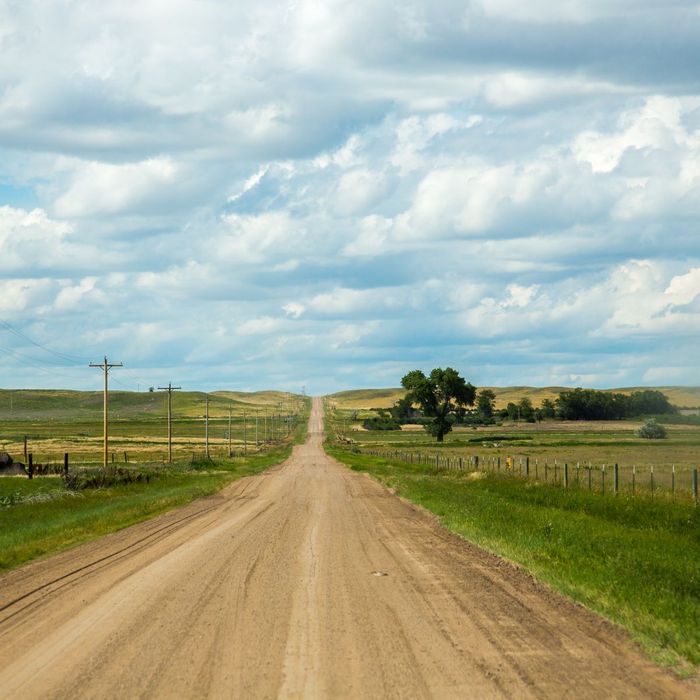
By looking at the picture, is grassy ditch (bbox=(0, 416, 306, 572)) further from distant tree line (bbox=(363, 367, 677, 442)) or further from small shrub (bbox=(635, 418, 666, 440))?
distant tree line (bbox=(363, 367, 677, 442))

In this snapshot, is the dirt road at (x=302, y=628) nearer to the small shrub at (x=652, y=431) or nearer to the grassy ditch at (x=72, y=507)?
the grassy ditch at (x=72, y=507)

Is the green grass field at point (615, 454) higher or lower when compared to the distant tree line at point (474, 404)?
lower

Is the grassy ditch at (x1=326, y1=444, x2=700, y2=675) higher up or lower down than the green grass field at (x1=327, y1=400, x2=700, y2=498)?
higher up

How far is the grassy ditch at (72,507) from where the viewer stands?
74.1 ft

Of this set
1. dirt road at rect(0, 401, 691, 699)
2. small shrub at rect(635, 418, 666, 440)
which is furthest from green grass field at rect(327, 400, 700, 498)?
dirt road at rect(0, 401, 691, 699)

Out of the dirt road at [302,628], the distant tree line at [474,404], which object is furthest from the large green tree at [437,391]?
the dirt road at [302,628]

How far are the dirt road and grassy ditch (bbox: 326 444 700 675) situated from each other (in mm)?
431

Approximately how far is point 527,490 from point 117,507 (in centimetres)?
1524

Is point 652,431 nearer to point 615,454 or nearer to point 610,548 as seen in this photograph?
point 615,454

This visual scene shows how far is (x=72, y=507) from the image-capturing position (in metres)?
37.8

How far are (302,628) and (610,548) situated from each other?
7.65m

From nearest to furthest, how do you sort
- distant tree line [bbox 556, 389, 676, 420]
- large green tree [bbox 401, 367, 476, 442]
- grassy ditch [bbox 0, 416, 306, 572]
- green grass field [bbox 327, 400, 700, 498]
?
grassy ditch [bbox 0, 416, 306, 572], green grass field [bbox 327, 400, 700, 498], large green tree [bbox 401, 367, 476, 442], distant tree line [bbox 556, 389, 676, 420]

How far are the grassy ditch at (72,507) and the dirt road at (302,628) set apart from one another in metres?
3.96

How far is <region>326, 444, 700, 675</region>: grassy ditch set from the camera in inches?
417
